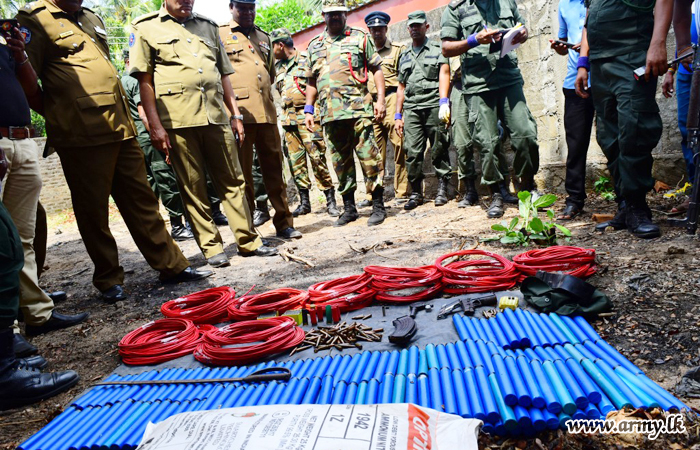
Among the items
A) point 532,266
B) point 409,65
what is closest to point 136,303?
point 532,266

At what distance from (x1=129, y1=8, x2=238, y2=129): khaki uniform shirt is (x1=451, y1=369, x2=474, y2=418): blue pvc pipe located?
10.6 feet

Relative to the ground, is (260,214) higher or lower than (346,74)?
lower

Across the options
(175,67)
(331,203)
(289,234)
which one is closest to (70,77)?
(175,67)

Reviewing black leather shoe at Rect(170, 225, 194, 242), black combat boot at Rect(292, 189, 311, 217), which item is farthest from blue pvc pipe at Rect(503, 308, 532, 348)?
black combat boot at Rect(292, 189, 311, 217)

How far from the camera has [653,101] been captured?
347 cm

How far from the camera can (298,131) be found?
7.25 m

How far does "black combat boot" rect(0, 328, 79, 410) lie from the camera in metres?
2.26

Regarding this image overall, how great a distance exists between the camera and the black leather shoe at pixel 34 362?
2.41m

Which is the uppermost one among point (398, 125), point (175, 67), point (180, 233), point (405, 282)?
point (175, 67)

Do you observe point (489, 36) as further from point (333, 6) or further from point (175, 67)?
point (175, 67)

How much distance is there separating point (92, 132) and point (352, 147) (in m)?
3.07

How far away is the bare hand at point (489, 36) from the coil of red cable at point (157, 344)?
390 centimetres

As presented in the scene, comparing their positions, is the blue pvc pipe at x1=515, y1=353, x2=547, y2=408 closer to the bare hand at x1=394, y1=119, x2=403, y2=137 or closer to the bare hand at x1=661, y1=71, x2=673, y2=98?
the bare hand at x1=661, y1=71, x2=673, y2=98

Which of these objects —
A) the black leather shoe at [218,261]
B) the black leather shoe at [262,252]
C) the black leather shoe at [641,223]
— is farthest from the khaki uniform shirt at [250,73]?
the black leather shoe at [641,223]
